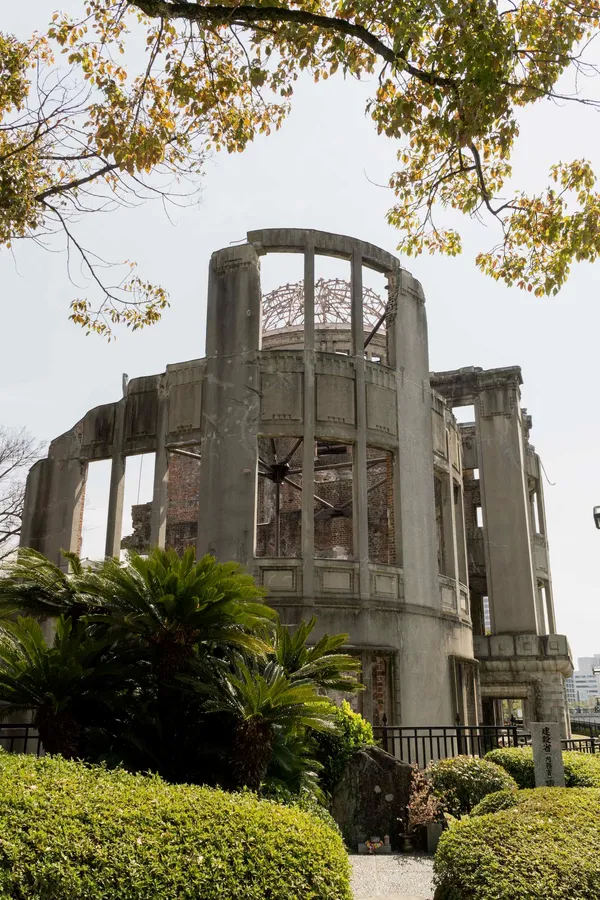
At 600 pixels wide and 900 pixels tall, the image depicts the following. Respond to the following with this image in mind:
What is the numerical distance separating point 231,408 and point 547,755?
1046cm

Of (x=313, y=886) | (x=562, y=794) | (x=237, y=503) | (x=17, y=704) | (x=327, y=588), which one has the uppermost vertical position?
(x=237, y=503)

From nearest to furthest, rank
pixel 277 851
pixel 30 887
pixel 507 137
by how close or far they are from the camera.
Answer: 1. pixel 30 887
2. pixel 277 851
3. pixel 507 137

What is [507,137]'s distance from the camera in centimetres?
935

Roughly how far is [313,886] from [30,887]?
6.98ft

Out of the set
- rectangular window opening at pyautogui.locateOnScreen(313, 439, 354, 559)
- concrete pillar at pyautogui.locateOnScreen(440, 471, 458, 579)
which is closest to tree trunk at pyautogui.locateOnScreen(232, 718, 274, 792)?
concrete pillar at pyautogui.locateOnScreen(440, 471, 458, 579)

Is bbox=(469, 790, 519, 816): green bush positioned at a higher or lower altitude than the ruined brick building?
lower

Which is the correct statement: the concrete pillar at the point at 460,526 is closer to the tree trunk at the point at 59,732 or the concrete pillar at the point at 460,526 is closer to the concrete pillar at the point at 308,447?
the concrete pillar at the point at 308,447

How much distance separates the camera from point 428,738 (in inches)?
661

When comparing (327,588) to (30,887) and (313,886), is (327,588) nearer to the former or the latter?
(313,886)

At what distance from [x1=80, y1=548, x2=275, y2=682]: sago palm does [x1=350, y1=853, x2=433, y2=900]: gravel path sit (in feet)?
9.45

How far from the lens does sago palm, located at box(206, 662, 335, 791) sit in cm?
891

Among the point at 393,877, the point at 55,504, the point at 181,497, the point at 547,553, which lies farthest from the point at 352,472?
the point at 547,553

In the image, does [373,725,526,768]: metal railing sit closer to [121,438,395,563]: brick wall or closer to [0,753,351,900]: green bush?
[0,753,351,900]: green bush

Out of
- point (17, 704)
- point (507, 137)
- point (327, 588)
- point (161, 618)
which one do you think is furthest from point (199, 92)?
point (327, 588)
